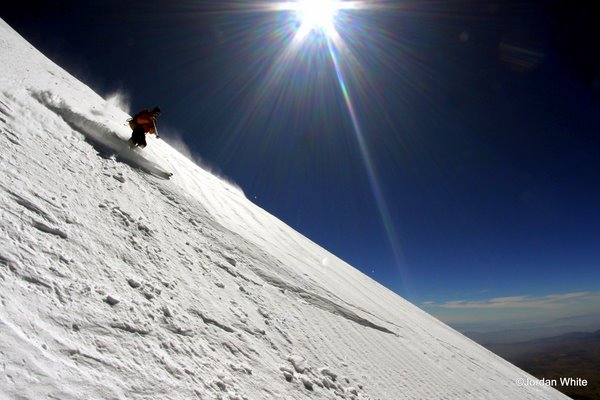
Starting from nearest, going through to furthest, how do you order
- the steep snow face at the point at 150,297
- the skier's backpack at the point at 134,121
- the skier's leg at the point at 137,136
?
the steep snow face at the point at 150,297 < the skier's leg at the point at 137,136 < the skier's backpack at the point at 134,121

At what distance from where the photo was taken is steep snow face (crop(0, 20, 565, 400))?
2.89m

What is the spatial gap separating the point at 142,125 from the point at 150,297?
6.51m

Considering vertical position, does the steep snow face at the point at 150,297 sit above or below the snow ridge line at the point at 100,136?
below

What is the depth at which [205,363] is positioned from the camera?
3725 millimetres

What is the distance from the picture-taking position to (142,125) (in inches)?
365

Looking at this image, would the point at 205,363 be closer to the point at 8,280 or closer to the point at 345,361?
the point at 8,280

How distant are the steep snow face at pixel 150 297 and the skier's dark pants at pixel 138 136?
30 cm

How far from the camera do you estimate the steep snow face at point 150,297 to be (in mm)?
2887

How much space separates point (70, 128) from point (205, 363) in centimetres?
623

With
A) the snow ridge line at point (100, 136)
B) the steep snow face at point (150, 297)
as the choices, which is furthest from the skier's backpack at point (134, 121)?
the snow ridge line at point (100, 136)

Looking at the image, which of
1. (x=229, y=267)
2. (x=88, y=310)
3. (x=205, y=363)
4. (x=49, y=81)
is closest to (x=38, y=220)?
(x=88, y=310)

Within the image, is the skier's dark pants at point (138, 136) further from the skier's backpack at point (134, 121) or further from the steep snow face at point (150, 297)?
the steep snow face at point (150, 297)

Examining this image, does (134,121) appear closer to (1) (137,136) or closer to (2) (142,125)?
(2) (142,125)

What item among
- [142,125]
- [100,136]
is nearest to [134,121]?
[142,125]
